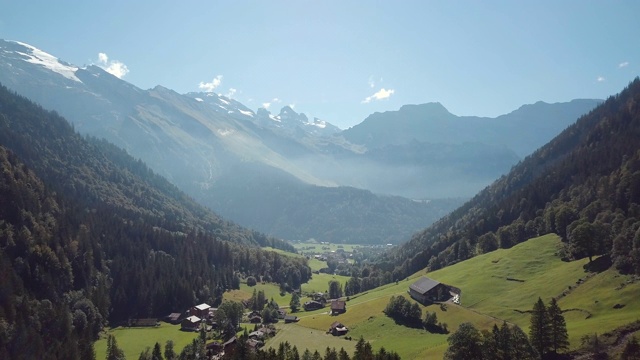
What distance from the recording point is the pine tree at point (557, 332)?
225 feet

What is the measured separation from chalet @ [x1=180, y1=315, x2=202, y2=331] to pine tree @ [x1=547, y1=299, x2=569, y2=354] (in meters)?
102

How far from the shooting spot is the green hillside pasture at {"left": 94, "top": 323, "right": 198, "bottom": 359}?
118 meters

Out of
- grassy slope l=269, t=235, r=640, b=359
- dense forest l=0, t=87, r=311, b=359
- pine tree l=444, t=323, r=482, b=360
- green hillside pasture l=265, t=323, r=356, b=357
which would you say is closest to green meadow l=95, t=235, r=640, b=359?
grassy slope l=269, t=235, r=640, b=359

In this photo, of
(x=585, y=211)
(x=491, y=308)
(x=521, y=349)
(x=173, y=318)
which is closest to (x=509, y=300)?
(x=491, y=308)

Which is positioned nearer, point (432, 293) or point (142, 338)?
point (432, 293)

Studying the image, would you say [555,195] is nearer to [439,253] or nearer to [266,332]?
[439,253]

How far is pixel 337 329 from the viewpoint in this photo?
118m

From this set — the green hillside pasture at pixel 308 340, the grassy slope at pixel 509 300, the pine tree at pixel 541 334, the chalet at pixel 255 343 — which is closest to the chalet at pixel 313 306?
the grassy slope at pixel 509 300

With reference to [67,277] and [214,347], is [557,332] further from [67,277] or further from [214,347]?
[67,277]

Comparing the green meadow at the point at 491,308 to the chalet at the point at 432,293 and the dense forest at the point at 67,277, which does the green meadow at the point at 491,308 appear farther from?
the dense forest at the point at 67,277

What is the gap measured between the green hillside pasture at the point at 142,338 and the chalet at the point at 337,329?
3756cm

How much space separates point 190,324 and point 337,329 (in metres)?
50.3

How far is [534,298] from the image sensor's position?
100188 mm

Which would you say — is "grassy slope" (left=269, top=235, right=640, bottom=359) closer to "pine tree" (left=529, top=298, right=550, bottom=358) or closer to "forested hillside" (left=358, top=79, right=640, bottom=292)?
"pine tree" (left=529, top=298, right=550, bottom=358)
